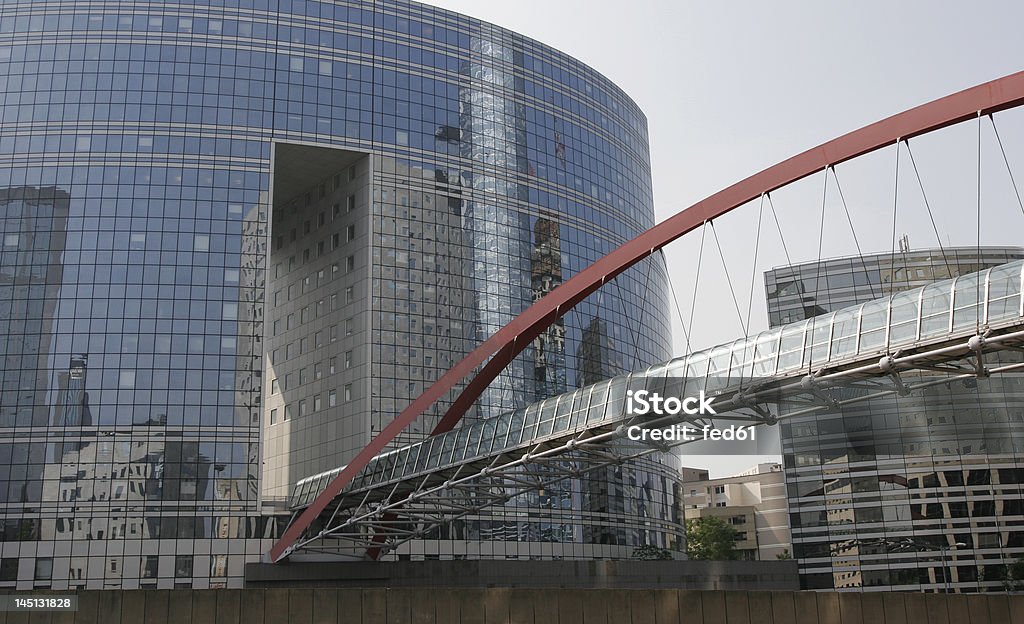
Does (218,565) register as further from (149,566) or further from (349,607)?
(349,607)

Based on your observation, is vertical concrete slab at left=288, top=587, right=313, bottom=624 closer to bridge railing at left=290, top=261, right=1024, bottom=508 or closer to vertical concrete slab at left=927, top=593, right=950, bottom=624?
vertical concrete slab at left=927, top=593, right=950, bottom=624

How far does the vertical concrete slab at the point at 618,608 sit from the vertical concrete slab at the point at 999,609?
7.37 metres

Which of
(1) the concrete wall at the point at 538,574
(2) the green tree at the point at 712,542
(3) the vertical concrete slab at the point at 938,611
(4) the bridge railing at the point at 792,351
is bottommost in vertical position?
(3) the vertical concrete slab at the point at 938,611

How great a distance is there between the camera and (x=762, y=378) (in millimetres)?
32969

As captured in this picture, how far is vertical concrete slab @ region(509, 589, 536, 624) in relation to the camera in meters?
22.3

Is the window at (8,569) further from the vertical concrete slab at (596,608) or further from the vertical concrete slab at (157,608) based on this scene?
the vertical concrete slab at (596,608)

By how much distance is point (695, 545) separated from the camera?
120 meters

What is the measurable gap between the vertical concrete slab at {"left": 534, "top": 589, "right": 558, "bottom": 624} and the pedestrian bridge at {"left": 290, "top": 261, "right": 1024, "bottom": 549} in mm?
12646

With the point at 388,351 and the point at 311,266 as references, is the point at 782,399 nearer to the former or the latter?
the point at 388,351

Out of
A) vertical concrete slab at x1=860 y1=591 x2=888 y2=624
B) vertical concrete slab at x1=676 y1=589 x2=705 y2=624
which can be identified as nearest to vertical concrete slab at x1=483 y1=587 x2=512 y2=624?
vertical concrete slab at x1=676 y1=589 x2=705 y2=624

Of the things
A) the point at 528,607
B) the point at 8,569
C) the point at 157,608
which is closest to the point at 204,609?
the point at 157,608

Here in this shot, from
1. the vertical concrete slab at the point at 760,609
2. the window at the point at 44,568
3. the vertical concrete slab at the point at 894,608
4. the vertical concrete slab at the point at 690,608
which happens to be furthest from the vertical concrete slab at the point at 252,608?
the window at the point at 44,568

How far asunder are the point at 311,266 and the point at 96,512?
25.3 m

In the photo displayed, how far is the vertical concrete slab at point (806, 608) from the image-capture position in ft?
71.3
